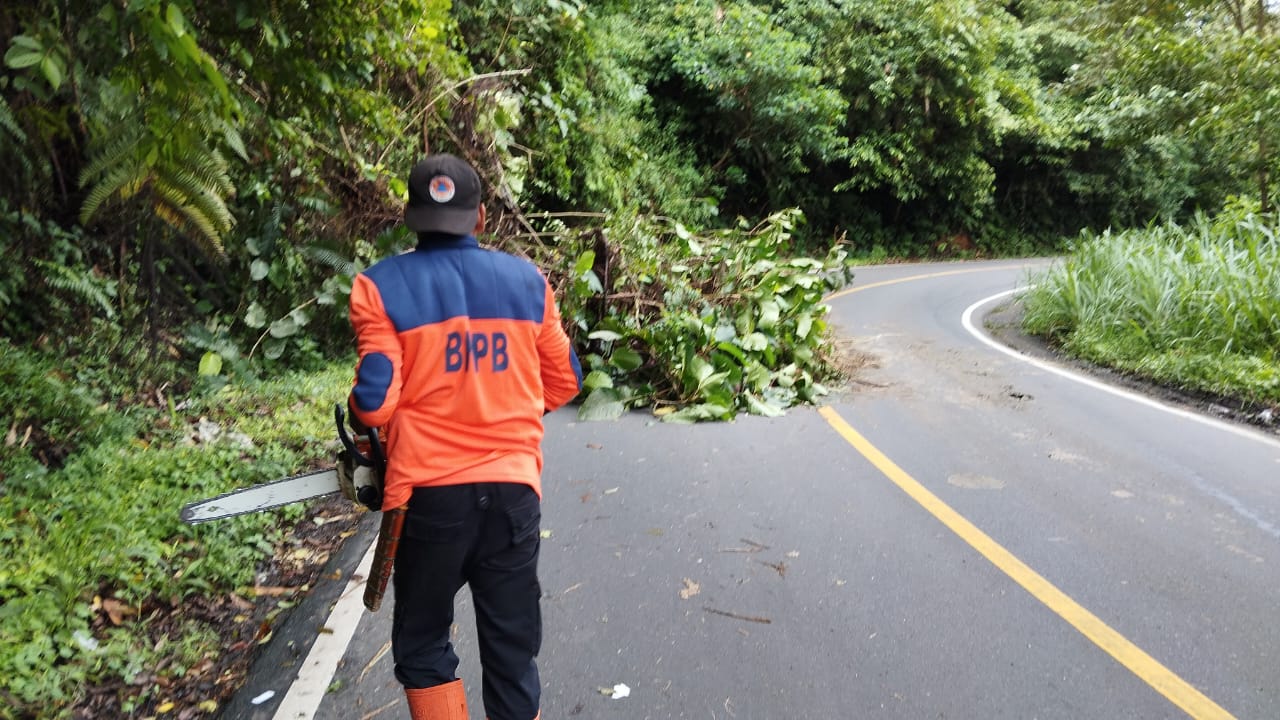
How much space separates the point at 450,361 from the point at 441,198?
48cm

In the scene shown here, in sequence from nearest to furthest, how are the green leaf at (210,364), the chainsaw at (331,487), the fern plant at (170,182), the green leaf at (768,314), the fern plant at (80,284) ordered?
the chainsaw at (331,487), the fern plant at (170,182), the fern plant at (80,284), the green leaf at (210,364), the green leaf at (768,314)

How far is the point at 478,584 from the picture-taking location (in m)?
2.77

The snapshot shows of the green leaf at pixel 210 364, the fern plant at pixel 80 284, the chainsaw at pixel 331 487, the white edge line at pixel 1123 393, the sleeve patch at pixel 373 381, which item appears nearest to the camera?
the sleeve patch at pixel 373 381

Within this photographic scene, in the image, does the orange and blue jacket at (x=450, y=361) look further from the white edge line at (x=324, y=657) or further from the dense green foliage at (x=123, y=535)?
the dense green foliage at (x=123, y=535)

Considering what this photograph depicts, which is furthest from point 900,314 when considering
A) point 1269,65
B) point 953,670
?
point 953,670

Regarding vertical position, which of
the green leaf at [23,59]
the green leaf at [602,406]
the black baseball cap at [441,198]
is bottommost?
the green leaf at [602,406]

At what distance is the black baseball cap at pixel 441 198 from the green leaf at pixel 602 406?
548 centimetres

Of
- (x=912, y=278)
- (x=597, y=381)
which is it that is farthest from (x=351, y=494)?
(x=912, y=278)

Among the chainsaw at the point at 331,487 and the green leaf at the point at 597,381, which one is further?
the green leaf at the point at 597,381

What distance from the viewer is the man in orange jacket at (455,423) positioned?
8.36ft

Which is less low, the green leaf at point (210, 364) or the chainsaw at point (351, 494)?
the chainsaw at point (351, 494)

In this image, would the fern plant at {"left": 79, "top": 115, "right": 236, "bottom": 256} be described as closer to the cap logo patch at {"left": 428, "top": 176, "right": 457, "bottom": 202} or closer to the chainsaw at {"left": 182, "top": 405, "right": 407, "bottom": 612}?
the chainsaw at {"left": 182, "top": 405, "right": 407, "bottom": 612}

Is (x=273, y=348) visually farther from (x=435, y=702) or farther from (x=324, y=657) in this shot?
(x=435, y=702)

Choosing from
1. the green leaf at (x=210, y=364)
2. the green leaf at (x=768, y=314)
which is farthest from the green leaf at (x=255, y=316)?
the green leaf at (x=768, y=314)
